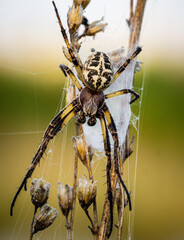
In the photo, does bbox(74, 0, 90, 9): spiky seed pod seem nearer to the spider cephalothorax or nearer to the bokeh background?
the spider cephalothorax

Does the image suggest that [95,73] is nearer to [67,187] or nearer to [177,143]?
[67,187]

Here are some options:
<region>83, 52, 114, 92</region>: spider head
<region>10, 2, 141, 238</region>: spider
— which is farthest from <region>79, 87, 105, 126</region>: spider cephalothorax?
<region>83, 52, 114, 92</region>: spider head

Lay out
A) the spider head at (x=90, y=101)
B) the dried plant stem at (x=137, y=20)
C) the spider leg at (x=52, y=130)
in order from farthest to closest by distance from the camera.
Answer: the spider head at (x=90, y=101) < the spider leg at (x=52, y=130) < the dried plant stem at (x=137, y=20)

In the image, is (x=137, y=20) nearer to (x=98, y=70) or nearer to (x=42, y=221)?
(x=98, y=70)

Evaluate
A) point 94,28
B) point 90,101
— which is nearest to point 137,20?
point 94,28

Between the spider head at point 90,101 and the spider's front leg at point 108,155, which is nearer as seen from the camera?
the spider's front leg at point 108,155

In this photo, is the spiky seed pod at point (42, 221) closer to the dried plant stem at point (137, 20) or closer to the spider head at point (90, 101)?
the spider head at point (90, 101)

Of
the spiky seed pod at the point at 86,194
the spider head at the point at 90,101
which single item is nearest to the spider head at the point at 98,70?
the spider head at the point at 90,101
